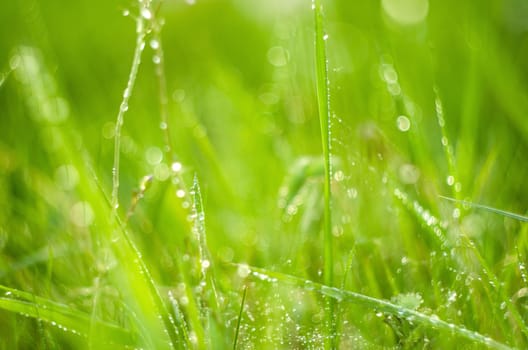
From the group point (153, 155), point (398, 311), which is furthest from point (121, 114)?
point (153, 155)

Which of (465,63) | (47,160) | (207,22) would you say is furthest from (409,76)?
(207,22)

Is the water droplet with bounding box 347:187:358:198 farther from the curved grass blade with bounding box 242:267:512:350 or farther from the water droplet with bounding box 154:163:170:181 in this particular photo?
the water droplet with bounding box 154:163:170:181

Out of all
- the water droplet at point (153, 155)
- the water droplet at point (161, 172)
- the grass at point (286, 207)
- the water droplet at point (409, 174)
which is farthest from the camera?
the water droplet at point (153, 155)

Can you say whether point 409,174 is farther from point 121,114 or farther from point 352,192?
point 121,114

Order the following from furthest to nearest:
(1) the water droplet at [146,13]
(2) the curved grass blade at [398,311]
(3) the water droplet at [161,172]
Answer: (3) the water droplet at [161,172] < (1) the water droplet at [146,13] < (2) the curved grass blade at [398,311]

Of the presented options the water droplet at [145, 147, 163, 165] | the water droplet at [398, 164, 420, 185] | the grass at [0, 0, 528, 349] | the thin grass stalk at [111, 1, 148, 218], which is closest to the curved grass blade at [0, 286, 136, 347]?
the grass at [0, 0, 528, 349]

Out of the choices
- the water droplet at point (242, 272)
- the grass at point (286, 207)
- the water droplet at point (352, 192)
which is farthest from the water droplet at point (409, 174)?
the water droplet at point (242, 272)

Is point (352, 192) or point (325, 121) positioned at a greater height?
point (325, 121)

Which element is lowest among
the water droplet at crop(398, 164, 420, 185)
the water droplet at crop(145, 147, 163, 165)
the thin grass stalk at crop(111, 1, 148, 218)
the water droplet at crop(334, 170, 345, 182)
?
the water droplet at crop(398, 164, 420, 185)

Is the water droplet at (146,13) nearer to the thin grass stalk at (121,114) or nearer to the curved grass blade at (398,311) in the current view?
the thin grass stalk at (121,114)
